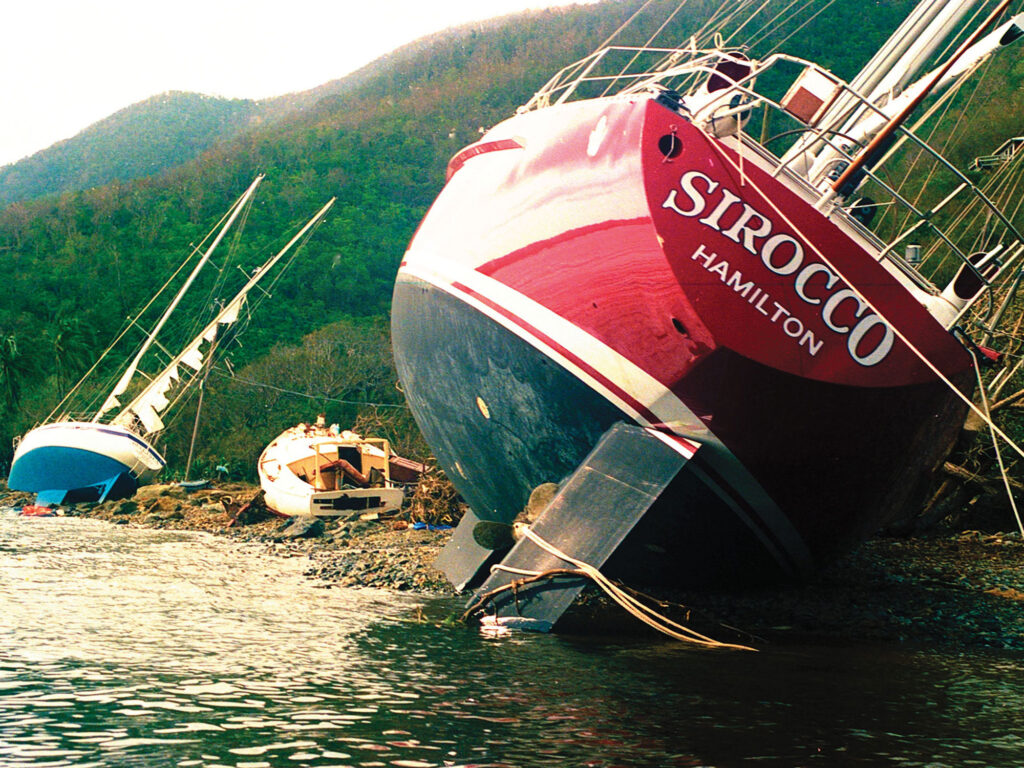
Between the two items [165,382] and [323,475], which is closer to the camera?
[323,475]

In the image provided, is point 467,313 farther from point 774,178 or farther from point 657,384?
point 774,178

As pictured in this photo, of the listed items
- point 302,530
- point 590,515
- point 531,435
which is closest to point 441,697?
point 590,515

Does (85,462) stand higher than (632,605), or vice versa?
(632,605)

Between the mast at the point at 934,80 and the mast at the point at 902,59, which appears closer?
the mast at the point at 934,80

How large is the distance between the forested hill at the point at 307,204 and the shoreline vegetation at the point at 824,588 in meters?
22.2

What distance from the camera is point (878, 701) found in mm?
6484

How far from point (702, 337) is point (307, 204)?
60.0m

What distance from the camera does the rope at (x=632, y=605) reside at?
301 inches

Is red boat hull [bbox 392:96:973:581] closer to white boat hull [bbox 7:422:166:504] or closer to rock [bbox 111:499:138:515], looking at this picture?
rock [bbox 111:499:138:515]

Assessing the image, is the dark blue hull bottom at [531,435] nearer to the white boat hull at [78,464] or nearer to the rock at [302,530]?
the rock at [302,530]

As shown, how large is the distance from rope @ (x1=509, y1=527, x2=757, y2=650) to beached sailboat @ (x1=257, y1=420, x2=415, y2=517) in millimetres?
11964

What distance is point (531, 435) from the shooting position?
29.0 feet

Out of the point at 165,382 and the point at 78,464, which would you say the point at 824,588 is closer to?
the point at 78,464

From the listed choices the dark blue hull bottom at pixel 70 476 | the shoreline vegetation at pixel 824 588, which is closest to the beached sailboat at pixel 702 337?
the shoreline vegetation at pixel 824 588
